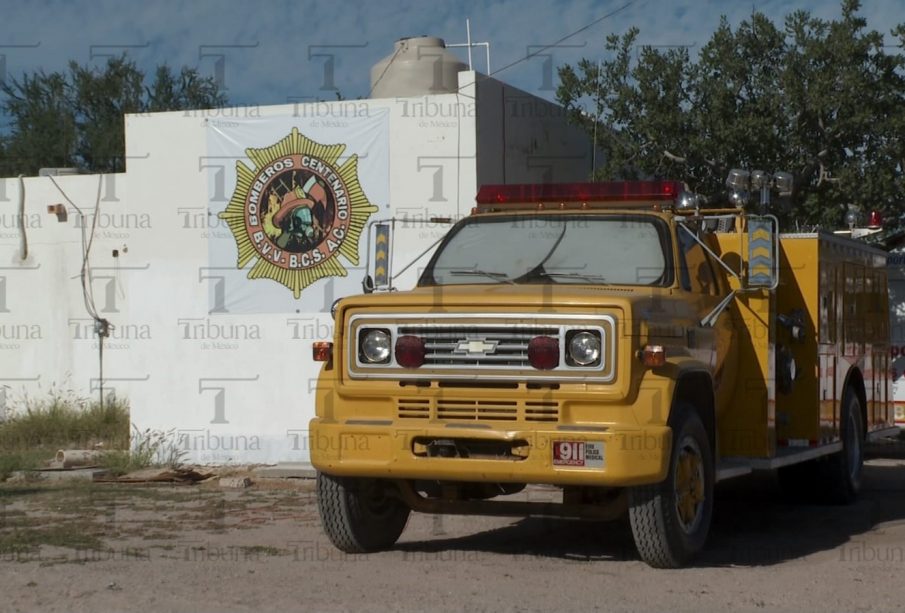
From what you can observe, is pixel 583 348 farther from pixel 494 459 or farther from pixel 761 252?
pixel 761 252

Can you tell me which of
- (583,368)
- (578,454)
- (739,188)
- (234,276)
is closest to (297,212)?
(234,276)

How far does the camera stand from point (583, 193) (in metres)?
10.0

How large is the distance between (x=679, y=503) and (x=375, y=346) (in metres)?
2.16

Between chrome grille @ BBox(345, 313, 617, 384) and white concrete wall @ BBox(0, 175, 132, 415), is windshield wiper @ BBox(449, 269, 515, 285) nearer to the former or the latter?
chrome grille @ BBox(345, 313, 617, 384)

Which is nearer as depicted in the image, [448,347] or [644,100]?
[448,347]

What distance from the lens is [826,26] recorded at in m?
17.5

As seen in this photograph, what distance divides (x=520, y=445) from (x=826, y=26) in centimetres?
1149

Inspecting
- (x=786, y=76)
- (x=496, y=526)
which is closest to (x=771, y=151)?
(x=786, y=76)

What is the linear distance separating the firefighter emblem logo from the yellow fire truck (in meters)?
4.92

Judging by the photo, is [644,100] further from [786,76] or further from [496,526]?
[496,526]

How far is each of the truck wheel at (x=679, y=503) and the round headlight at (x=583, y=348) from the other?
721 millimetres

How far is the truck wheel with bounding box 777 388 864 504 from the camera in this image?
11883 millimetres

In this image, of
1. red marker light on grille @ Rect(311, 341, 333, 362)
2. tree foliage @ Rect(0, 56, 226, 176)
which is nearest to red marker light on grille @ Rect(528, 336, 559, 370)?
red marker light on grille @ Rect(311, 341, 333, 362)

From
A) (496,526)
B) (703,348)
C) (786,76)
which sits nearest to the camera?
(703,348)
